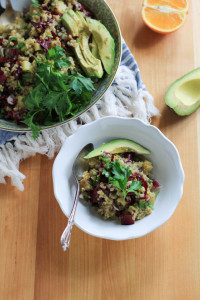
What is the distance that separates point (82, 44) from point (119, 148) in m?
0.50

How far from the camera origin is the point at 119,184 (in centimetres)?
140

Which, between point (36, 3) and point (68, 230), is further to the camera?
point (36, 3)

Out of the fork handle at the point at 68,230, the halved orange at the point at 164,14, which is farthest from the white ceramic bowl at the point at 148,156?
the halved orange at the point at 164,14

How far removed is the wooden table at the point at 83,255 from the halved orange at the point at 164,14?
693 millimetres

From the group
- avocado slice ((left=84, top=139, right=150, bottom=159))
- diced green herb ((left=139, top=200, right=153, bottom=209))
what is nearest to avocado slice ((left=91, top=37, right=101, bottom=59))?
avocado slice ((left=84, top=139, right=150, bottom=159))

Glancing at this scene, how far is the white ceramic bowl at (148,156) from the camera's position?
144 centimetres

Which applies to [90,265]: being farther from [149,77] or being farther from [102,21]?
[102,21]

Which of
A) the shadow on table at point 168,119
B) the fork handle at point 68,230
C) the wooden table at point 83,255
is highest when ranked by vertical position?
the fork handle at point 68,230

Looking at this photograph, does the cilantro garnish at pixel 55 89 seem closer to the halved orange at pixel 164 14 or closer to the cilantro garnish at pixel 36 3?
the cilantro garnish at pixel 36 3

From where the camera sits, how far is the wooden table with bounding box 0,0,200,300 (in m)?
1.61

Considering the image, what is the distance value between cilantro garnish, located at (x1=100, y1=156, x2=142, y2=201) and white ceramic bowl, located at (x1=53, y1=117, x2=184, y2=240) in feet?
0.47

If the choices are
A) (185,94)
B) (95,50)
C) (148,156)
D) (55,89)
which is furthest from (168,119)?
(55,89)

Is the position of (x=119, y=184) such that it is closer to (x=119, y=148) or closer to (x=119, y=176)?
(x=119, y=176)

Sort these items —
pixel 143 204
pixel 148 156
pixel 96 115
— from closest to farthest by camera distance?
1. pixel 143 204
2. pixel 148 156
3. pixel 96 115
